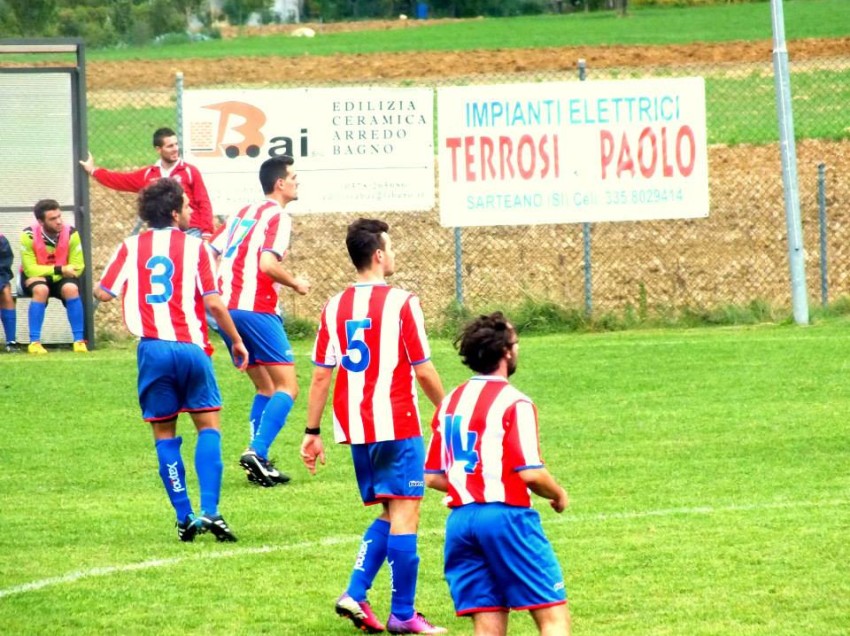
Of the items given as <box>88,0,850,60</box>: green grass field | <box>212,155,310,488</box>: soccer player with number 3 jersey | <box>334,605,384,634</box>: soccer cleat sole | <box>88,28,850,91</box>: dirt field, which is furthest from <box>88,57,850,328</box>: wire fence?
<box>88,0,850,60</box>: green grass field

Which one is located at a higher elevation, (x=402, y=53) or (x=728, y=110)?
(x=402, y=53)

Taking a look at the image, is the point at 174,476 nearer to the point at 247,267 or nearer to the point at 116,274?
the point at 116,274

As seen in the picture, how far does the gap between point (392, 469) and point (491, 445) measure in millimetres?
1519

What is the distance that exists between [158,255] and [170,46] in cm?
4683

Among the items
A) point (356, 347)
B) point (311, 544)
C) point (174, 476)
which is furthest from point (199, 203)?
point (356, 347)

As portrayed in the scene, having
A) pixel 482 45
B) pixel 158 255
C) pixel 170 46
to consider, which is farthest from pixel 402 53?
pixel 158 255

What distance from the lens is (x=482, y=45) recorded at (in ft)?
163

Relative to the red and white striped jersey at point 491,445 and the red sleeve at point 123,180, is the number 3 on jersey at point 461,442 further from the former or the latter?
the red sleeve at point 123,180

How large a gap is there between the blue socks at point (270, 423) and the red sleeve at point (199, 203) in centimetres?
438

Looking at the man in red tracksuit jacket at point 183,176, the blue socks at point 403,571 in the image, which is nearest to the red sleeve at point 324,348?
the blue socks at point 403,571

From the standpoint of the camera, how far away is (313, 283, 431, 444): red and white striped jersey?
7.40 m

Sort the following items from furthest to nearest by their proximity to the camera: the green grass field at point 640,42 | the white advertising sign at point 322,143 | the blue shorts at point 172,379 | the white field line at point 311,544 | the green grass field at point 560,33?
the green grass field at point 560,33 < the green grass field at point 640,42 < the white advertising sign at point 322,143 < the blue shorts at point 172,379 < the white field line at point 311,544

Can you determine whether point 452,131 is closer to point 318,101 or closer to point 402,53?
point 318,101

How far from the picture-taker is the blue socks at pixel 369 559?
7.34m
